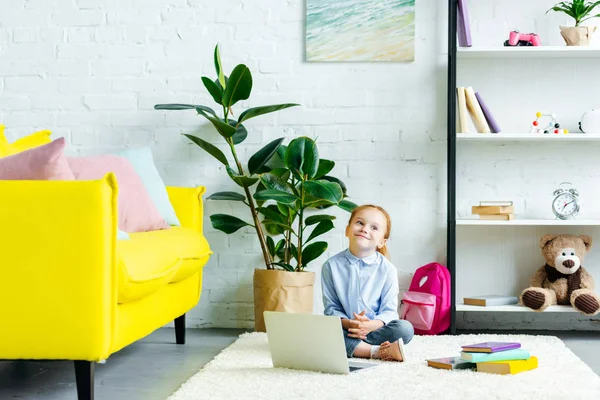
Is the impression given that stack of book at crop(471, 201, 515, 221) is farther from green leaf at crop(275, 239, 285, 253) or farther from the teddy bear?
green leaf at crop(275, 239, 285, 253)

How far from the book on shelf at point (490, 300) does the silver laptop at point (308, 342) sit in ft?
3.61

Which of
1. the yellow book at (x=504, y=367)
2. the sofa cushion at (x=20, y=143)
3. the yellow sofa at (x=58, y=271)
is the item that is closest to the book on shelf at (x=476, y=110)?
the yellow book at (x=504, y=367)

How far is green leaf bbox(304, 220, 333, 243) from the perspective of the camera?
372cm

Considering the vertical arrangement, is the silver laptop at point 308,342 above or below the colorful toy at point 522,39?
below

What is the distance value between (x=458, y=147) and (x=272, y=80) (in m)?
0.96

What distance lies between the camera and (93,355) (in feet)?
7.40

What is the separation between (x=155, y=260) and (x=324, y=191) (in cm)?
94

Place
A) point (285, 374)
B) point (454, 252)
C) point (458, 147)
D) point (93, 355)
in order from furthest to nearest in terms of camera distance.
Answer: point (458, 147) < point (454, 252) < point (285, 374) < point (93, 355)

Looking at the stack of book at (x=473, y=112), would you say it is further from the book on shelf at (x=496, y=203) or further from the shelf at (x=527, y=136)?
the book on shelf at (x=496, y=203)

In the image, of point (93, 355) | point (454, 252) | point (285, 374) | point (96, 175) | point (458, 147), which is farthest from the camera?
point (458, 147)

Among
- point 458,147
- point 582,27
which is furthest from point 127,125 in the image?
point 582,27

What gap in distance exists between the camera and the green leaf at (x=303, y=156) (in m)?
3.51

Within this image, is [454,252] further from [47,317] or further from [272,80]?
[47,317]

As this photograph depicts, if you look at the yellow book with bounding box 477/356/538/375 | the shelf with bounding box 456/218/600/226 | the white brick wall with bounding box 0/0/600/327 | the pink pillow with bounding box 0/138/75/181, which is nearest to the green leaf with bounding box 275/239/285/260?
the white brick wall with bounding box 0/0/600/327
